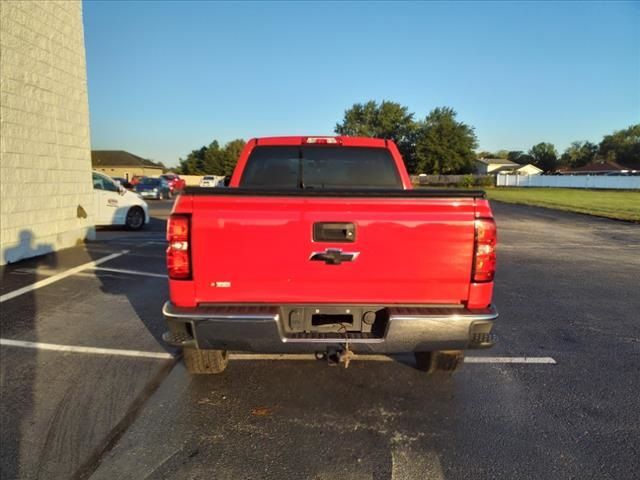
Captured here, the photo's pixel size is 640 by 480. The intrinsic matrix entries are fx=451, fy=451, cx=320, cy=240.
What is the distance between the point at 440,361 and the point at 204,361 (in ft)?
6.44

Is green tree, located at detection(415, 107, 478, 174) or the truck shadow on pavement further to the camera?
green tree, located at detection(415, 107, 478, 174)

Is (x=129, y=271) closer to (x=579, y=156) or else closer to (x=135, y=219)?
(x=135, y=219)

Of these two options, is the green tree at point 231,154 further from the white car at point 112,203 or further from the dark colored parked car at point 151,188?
the white car at point 112,203

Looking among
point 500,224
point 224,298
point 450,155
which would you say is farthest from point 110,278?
point 450,155

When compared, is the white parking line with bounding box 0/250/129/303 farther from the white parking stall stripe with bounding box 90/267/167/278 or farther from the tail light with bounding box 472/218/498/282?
the tail light with bounding box 472/218/498/282

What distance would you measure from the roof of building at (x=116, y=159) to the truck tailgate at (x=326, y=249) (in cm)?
8202

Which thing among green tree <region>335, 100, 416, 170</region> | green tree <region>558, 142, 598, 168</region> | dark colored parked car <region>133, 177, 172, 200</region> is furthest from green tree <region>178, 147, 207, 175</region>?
green tree <region>558, 142, 598, 168</region>

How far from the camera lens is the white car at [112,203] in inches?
504

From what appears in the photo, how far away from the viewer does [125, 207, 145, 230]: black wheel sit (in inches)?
535

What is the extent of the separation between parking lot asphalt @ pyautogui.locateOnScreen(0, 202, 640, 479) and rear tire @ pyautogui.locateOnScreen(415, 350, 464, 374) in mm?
83

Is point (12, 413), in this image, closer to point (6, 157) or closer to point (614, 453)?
point (614, 453)

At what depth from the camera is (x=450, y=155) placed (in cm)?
8238

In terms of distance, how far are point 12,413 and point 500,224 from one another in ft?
55.4

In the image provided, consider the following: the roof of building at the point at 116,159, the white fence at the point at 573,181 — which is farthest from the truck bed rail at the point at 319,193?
the roof of building at the point at 116,159
